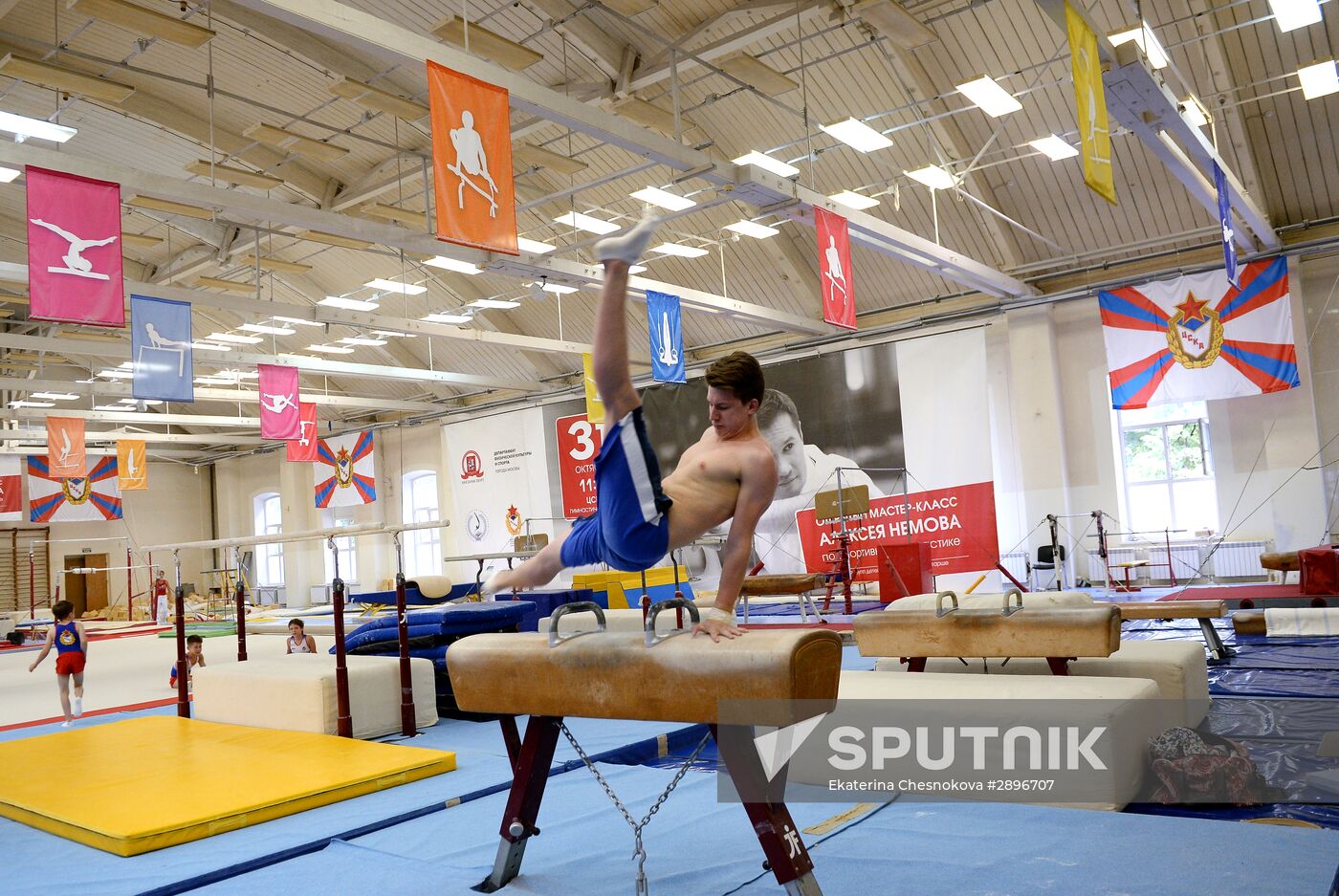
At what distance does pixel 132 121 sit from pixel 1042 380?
13.0 meters

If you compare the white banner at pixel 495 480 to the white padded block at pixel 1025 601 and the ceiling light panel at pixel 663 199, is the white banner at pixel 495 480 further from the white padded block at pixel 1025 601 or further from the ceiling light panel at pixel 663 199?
the white padded block at pixel 1025 601

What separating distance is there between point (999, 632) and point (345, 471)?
19285 mm

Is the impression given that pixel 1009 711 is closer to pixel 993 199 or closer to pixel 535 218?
pixel 993 199

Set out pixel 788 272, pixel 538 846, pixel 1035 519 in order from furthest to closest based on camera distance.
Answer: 1. pixel 788 272
2. pixel 1035 519
3. pixel 538 846

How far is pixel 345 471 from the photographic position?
2141 cm

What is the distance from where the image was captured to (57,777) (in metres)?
4.56

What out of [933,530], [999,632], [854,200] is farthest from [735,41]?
[999,632]

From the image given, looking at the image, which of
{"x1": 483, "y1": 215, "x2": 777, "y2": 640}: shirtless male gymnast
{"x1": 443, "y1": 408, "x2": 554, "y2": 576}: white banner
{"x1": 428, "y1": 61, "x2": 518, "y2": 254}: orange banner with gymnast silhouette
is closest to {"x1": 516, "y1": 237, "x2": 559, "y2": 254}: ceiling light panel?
{"x1": 428, "y1": 61, "x2": 518, "y2": 254}: orange banner with gymnast silhouette

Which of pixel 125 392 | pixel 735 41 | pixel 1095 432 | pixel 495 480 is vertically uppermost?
pixel 735 41

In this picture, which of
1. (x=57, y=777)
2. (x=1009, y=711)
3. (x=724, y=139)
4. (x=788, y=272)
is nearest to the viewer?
(x=1009, y=711)

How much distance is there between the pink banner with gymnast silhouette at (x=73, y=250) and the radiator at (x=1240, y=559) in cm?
1271

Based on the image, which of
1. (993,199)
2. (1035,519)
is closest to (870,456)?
(1035,519)

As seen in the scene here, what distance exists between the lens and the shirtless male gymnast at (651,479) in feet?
8.16

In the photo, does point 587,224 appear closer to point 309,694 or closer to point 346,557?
point 309,694
